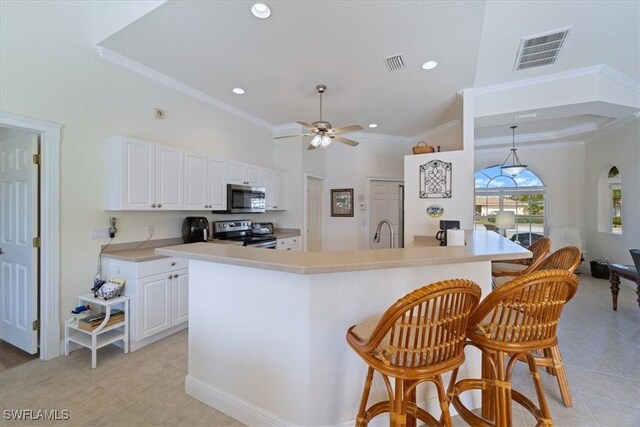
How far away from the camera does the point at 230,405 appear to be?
1.77 m

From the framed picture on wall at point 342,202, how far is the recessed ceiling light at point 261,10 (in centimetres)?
387

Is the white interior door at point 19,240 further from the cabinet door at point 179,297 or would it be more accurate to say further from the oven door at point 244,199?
the oven door at point 244,199

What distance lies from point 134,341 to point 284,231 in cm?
314

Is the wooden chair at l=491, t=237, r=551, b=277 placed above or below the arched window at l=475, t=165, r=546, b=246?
below

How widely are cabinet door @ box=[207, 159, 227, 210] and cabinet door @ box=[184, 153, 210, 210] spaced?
0.22 feet

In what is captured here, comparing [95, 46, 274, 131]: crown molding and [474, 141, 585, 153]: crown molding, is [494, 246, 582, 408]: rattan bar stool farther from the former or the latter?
[474, 141, 585, 153]: crown molding

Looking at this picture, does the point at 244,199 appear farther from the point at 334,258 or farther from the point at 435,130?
the point at 435,130

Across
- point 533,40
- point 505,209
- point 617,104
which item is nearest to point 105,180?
point 533,40

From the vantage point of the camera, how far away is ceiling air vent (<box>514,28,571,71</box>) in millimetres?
2785

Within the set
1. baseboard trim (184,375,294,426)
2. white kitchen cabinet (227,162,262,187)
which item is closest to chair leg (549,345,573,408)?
baseboard trim (184,375,294,426)

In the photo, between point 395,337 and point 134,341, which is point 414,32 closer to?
point 395,337

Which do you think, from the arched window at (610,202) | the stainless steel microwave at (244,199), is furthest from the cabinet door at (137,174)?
the arched window at (610,202)

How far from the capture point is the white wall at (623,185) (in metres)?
4.41
